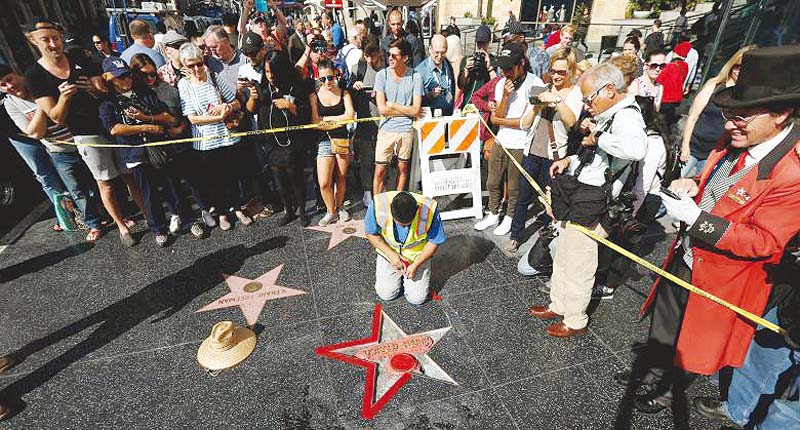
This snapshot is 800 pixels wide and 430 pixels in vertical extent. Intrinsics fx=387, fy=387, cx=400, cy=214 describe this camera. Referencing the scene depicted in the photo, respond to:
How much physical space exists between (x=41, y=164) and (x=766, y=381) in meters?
7.54

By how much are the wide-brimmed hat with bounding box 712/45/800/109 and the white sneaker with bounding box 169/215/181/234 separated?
5891 mm

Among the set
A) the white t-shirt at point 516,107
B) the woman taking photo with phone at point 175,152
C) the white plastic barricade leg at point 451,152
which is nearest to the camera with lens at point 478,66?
the white plastic barricade leg at point 451,152

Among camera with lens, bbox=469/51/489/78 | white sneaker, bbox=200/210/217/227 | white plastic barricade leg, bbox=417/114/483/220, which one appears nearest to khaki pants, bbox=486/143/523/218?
white plastic barricade leg, bbox=417/114/483/220

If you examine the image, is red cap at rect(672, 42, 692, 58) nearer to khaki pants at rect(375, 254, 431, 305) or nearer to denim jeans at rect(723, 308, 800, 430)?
denim jeans at rect(723, 308, 800, 430)

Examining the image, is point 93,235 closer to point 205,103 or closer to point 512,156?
point 205,103

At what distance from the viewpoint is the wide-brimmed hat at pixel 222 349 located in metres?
3.24

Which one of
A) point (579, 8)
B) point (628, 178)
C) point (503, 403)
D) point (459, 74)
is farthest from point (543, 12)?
point (503, 403)

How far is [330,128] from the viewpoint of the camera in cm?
497

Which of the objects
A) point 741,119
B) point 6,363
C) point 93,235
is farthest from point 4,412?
point 741,119

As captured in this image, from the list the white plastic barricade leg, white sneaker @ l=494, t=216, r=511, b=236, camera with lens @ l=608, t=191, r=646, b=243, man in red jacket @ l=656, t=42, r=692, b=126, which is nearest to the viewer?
camera with lens @ l=608, t=191, r=646, b=243

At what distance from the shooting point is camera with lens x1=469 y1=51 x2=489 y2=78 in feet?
20.3

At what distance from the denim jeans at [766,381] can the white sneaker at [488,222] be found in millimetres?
2973

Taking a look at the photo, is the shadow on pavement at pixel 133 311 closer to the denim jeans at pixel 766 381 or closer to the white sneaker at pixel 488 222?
the white sneaker at pixel 488 222

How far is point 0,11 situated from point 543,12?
22203 mm
